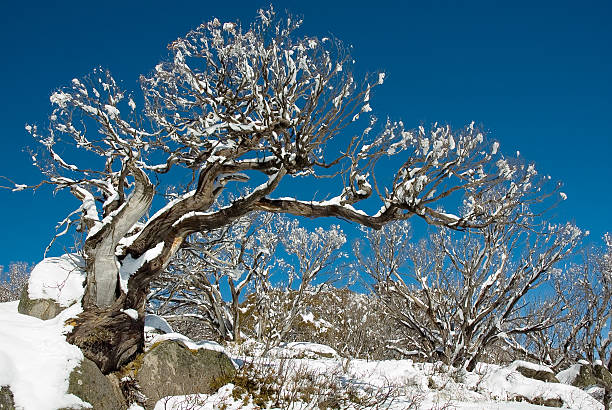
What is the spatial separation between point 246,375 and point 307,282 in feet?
31.2

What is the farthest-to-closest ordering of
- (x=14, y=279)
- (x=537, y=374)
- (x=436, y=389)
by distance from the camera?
(x=14, y=279), (x=537, y=374), (x=436, y=389)

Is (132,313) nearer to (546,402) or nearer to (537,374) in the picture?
(546,402)

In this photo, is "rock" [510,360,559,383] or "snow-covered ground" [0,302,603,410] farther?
"rock" [510,360,559,383]

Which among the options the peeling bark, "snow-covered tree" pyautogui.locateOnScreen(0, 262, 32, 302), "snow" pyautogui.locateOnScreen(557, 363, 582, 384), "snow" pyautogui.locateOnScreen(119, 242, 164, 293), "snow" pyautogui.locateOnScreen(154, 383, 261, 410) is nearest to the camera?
"snow" pyautogui.locateOnScreen(154, 383, 261, 410)

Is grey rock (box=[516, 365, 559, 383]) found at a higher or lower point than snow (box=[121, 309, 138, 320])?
lower

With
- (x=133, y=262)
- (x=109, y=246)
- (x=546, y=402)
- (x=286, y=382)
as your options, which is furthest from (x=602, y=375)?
(x=109, y=246)

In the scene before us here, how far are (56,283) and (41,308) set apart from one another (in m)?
0.53

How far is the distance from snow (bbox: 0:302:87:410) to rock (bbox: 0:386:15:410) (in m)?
0.05

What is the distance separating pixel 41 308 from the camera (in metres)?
7.50

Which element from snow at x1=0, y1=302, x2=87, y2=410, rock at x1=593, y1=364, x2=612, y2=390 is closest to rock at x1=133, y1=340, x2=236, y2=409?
snow at x1=0, y1=302, x2=87, y2=410

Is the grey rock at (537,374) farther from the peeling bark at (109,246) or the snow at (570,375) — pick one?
the peeling bark at (109,246)

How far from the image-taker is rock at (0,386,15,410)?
4.06m

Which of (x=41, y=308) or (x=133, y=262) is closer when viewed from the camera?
(x=133, y=262)

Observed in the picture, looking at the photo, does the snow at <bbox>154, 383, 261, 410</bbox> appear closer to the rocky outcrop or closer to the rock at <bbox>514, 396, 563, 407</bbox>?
the rocky outcrop
